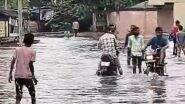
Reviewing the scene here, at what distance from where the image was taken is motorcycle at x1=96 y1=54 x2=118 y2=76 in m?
21.4

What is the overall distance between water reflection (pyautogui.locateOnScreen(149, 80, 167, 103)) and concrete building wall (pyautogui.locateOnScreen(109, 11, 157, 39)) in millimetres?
35228

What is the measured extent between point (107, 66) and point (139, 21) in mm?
33860

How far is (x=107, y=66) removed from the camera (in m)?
21.7

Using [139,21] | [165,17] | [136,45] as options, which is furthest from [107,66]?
[165,17]

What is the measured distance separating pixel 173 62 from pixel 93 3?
43150 millimetres

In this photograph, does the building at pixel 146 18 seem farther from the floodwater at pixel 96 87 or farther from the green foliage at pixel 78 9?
the floodwater at pixel 96 87

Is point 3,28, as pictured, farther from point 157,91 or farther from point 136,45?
point 157,91

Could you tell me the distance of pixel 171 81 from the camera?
19859mm

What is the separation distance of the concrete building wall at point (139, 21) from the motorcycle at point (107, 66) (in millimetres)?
32757

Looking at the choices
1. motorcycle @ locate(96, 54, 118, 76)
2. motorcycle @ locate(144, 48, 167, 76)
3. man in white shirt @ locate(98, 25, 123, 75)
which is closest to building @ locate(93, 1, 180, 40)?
motorcycle @ locate(96, 54, 118, 76)

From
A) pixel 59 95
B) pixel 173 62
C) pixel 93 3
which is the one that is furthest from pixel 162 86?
pixel 93 3

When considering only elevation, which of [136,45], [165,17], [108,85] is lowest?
→ [108,85]

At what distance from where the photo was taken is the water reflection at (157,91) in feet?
50.6

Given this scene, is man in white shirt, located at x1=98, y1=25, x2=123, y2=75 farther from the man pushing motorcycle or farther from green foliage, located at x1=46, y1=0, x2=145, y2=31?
green foliage, located at x1=46, y1=0, x2=145, y2=31
